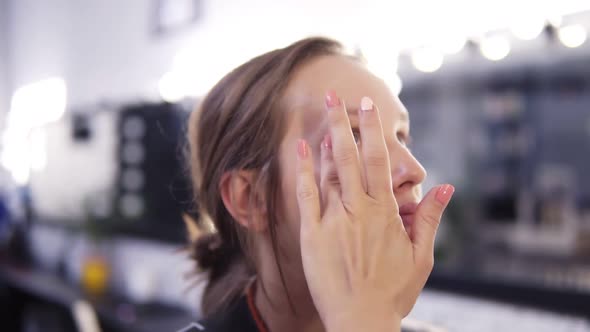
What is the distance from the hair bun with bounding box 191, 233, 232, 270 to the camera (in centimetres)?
75

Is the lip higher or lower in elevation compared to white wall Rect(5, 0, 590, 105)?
lower

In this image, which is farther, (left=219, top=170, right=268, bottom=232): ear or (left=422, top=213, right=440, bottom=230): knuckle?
(left=219, top=170, right=268, bottom=232): ear

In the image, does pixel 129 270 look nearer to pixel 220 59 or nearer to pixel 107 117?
pixel 107 117

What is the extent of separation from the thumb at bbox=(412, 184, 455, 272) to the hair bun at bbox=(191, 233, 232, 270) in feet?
1.14

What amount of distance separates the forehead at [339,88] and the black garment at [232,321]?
31 cm

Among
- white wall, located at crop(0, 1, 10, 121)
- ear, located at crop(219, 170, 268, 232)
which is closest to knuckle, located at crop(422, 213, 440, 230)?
ear, located at crop(219, 170, 268, 232)

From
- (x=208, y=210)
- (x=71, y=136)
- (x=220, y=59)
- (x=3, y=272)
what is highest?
(x=220, y=59)

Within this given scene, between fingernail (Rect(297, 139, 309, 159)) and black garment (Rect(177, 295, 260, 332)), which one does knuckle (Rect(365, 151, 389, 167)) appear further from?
black garment (Rect(177, 295, 260, 332))

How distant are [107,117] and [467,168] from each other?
1644mm

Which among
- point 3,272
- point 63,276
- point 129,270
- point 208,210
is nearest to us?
point 208,210

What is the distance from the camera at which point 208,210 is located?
2.39 feet

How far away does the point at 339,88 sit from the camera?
58cm

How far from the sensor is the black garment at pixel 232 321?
0.68 meters

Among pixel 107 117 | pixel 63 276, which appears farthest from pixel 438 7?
pixel 63 276
